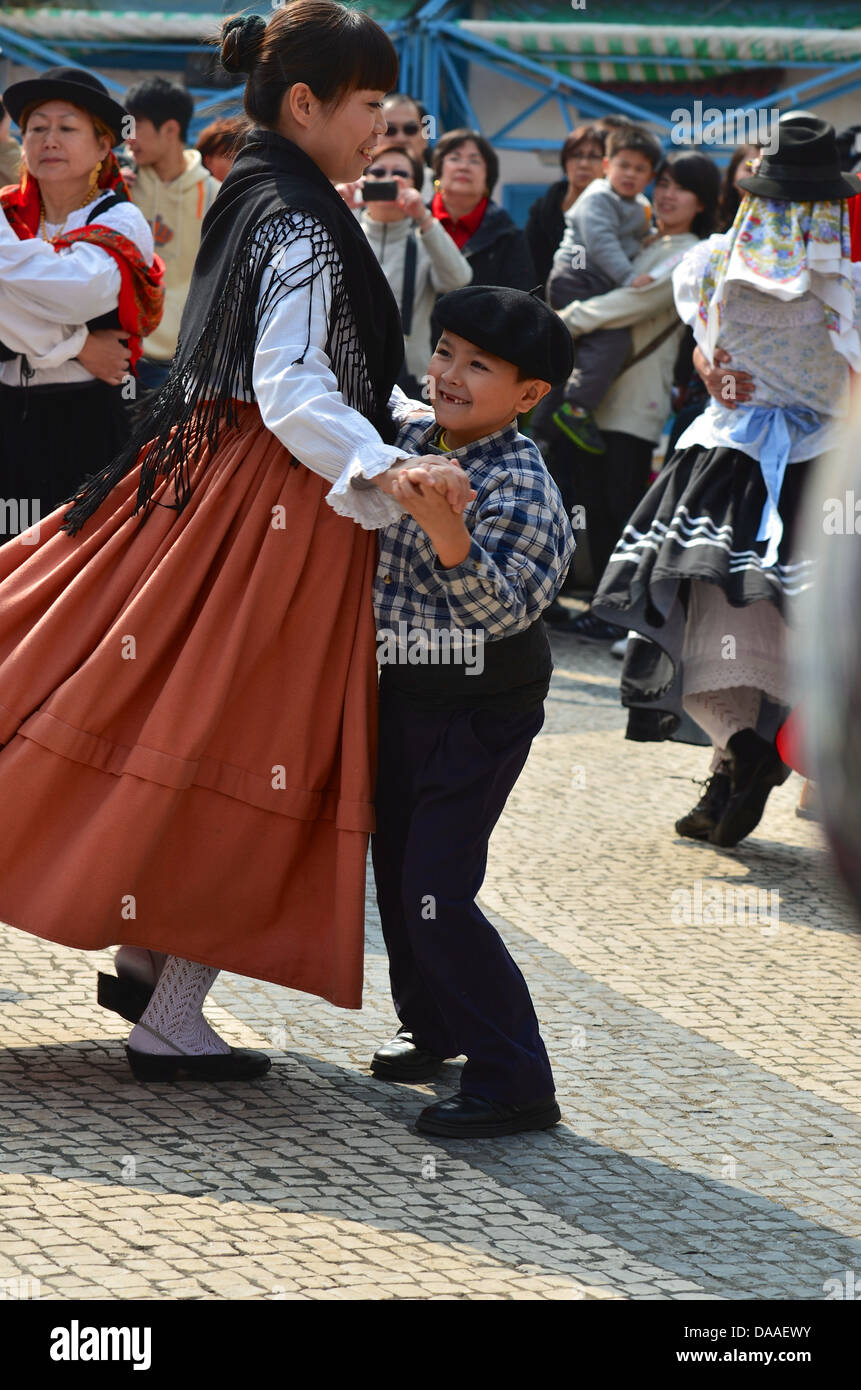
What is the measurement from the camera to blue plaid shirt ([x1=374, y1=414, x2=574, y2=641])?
2975mm

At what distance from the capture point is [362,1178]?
2.99 meters

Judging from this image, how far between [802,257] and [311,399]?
2.66 m

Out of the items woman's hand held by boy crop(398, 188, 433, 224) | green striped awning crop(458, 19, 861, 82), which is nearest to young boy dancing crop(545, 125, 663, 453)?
woman's hand held by boy crop(398, 188, 433, 224)

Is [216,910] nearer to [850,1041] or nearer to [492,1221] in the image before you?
[492,1221]

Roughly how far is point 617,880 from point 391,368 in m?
2.16

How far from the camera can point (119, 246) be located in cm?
452

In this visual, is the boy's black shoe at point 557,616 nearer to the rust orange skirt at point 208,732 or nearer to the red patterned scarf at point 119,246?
the red patterned scarf at point 119,246

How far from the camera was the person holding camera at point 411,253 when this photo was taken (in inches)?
291

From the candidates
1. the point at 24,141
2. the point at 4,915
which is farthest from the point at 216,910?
the point at 24,141

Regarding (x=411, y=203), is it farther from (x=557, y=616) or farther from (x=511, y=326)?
(x=511, y=326)

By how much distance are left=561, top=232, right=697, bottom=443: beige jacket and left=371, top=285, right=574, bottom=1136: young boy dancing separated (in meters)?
5.14

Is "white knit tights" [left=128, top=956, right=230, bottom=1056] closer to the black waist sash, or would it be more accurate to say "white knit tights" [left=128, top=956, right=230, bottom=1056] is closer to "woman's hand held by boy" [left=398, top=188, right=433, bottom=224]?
the black waist sash

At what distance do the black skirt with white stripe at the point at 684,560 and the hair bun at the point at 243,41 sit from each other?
2.29 meters

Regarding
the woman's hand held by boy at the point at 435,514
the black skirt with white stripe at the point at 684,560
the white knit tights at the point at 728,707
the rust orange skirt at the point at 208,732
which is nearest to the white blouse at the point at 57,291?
the rust orange skirt at the point at 208,732
